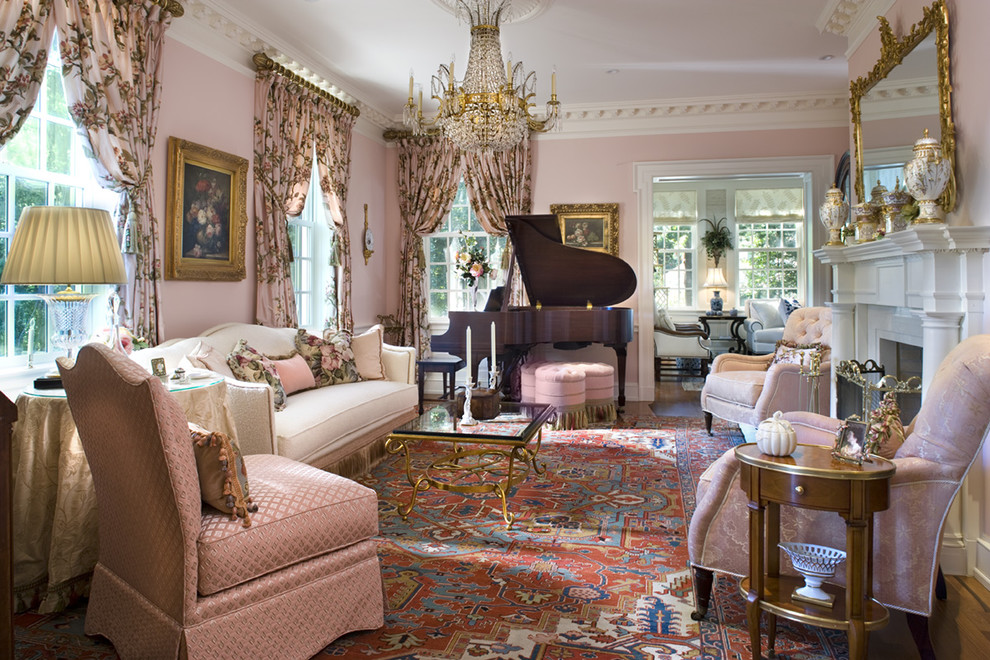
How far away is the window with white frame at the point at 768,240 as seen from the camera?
10391 mm

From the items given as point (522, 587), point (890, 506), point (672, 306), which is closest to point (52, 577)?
point (522, 587)

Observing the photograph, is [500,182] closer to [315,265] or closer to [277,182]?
[315,265]

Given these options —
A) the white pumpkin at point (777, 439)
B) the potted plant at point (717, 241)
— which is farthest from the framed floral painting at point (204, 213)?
the potted plant at point (717, 241)

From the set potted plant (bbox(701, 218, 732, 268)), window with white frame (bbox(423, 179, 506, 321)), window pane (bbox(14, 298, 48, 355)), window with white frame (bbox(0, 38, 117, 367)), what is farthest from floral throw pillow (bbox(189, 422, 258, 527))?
potted plant (bbox(701, 218, 732, 268))

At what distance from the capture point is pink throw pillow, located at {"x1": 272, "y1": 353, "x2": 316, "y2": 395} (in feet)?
14.2

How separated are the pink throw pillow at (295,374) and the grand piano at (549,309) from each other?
145cm

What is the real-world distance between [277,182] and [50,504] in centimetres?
320

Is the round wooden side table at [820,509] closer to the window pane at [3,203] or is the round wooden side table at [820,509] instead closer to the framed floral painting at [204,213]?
the window pane at [3,203]

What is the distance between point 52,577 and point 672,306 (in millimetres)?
9449

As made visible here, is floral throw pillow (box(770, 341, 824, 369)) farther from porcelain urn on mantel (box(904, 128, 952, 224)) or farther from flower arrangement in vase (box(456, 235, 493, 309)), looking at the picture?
flower arrangement in vase (box(456, 235, 493, 309))

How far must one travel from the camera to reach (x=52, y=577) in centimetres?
245

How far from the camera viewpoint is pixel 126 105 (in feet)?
12.0

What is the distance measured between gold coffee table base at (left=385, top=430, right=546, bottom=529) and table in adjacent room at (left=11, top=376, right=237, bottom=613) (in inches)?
55.2

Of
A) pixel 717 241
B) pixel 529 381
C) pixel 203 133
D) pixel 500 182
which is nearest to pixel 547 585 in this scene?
pixel 529 381
